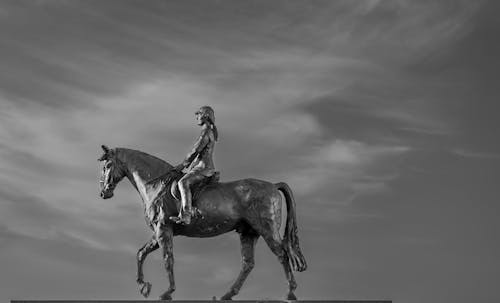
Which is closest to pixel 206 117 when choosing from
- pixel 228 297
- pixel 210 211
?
pixel 210 211

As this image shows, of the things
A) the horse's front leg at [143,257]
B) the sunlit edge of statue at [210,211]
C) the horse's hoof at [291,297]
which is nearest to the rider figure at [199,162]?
the sunlit edge of statue at [210,211]

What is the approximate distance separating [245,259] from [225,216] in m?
1.12

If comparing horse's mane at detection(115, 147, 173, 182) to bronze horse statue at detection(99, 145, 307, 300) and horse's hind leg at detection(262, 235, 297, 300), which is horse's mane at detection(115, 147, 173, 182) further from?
horse's hind leg at detection(262, 235, 297, 300)

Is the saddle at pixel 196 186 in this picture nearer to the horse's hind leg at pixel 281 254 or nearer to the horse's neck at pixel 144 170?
the horse's neck at pixel 144 170

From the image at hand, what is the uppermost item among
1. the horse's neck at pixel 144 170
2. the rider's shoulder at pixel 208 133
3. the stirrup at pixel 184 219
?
the rider's shoulder at pixel 208 133

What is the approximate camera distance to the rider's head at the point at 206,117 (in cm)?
2430

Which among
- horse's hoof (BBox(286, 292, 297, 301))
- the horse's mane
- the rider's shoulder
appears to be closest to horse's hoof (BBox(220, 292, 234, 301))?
horse's hoof (BBox(286, 292, 297, 301))

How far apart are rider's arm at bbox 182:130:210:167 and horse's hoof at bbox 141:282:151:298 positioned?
8.86 ft

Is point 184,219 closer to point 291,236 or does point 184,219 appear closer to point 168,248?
point 168,248

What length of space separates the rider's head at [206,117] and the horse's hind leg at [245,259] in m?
2.28

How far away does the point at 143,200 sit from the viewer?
79.6 feet

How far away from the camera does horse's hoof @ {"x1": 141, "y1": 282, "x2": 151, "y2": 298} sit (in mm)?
23828

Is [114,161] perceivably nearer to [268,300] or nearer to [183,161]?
[183,161]

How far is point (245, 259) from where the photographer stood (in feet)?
79.0
